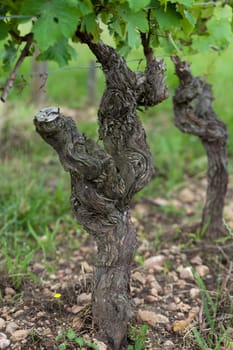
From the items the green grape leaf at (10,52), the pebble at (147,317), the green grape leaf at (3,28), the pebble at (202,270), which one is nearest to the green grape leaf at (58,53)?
the green grape leaf at (10,52)

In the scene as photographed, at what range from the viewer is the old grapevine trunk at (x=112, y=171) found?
6.16ft

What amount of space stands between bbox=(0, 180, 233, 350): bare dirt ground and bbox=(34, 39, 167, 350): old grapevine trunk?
16cm

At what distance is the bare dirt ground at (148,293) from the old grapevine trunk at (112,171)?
0.16 metres

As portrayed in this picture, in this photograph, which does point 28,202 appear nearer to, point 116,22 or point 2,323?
point 2,323

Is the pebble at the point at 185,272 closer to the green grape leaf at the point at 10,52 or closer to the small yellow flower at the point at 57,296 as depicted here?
the small yellow flower at the point at 57,296

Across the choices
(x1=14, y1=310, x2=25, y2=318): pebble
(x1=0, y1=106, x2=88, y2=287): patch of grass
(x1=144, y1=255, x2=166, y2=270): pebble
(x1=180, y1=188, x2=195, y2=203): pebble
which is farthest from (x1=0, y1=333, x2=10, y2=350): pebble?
(x1=180, y1=188, x2=195, y2=203): pebble

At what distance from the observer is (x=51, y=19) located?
143 cm

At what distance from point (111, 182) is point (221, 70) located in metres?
4.54

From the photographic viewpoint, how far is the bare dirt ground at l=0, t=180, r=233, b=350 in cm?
215

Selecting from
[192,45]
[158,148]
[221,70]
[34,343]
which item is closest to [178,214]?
[158,148]

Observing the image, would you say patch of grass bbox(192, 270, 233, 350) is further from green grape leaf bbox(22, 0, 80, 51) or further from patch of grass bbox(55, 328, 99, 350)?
green grape leaf bbox(22, 0, 80, 51)

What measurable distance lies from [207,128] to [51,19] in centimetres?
149

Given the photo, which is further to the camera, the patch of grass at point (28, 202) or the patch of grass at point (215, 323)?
the patch of grass at point (28, 202)

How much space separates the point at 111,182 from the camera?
6.40ft
